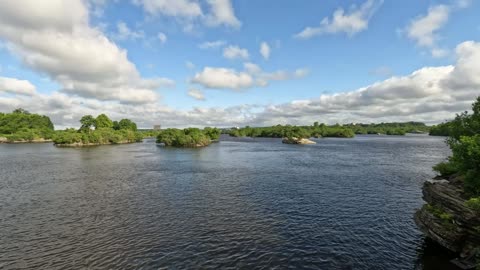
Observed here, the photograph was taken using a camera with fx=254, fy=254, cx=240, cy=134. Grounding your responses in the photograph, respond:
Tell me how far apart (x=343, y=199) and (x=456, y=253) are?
18.4 meters

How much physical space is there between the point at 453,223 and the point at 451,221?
0.98ft

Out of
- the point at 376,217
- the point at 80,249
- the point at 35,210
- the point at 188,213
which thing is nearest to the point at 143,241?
the point at 80,249

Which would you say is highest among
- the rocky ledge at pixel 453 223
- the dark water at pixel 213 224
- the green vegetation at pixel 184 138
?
the green vegetation at pixel 184 138

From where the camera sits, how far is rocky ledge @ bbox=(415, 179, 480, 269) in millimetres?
21258

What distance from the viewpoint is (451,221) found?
22969mm

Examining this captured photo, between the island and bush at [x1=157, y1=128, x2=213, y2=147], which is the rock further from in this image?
bush at [x1=157, y1=128, x2=213, y2=147]

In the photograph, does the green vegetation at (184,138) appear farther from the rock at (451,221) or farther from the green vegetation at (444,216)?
the green vegetation at (444,216)

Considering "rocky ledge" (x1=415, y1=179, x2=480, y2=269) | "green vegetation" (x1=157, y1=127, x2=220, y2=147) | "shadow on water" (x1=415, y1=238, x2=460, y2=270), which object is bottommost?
"shadow on water" (x1=415, y1=238, x2=460, y2=270)

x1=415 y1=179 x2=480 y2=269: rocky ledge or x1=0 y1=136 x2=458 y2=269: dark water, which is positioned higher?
x1=415 y1=179 x2=480 y2=269: rocky ledge

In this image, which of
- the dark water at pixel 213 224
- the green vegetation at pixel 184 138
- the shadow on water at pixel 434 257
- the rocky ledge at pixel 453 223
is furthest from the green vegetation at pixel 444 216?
the green vegetation at pixel 184 138

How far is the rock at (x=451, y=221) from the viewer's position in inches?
847

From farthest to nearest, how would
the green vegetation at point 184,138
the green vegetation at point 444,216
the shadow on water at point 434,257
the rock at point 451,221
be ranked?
Result: the green vegetation at point 184,138, the green vegetation at point 444,216, the shadow on water at point 434,257, the rock at point 451,221

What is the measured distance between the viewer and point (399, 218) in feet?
107

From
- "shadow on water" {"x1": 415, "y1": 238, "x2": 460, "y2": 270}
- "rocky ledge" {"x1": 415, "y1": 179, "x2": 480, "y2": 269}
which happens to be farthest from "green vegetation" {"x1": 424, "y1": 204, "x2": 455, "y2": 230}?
"shadow on water" {"x1": 415, "y1": 238, "x2": 460, "y2": 270}
